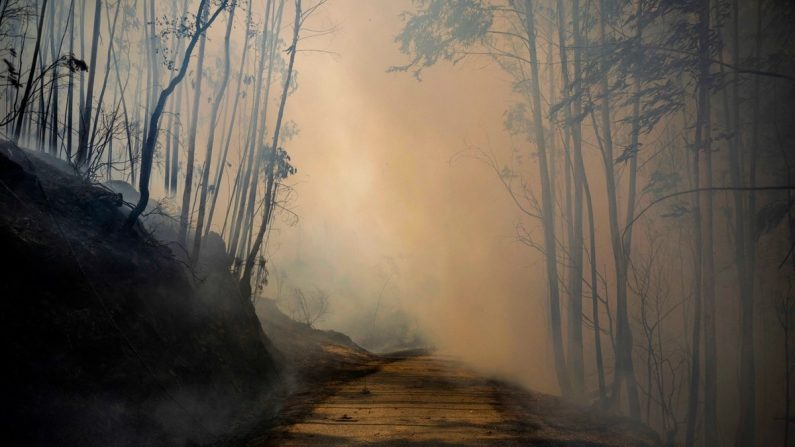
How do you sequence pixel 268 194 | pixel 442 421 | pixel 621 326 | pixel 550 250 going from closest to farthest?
pixel 442 421 → pixel 621 326 → pixel 550 250 → pixel 268 194

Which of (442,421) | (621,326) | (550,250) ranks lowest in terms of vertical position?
(442,421)

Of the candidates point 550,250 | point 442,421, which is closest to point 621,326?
point 550,250

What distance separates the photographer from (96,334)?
532cm

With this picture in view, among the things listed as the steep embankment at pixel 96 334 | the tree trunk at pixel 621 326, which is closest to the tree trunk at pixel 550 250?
the tree trunk at pixel 621 326

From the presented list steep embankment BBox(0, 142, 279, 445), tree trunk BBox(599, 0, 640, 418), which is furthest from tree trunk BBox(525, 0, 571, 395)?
steep embankment BBox(0, 142, 279, 445)

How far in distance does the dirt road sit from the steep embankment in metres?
1.25

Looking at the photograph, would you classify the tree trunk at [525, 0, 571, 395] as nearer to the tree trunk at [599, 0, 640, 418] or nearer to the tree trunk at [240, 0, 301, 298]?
the tree trunk at [599, 0, 640, 418]

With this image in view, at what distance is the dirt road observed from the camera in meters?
5.90

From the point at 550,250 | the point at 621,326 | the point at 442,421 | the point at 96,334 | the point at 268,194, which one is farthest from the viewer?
the point at 268,194

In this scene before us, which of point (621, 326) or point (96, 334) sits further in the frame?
point (621, 326)

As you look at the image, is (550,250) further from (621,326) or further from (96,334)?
(96,334)

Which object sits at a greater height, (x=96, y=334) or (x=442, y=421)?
(x=96, y=334)

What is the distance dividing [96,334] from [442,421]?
4728mm

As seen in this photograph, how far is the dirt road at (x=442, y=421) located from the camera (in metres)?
5.90
